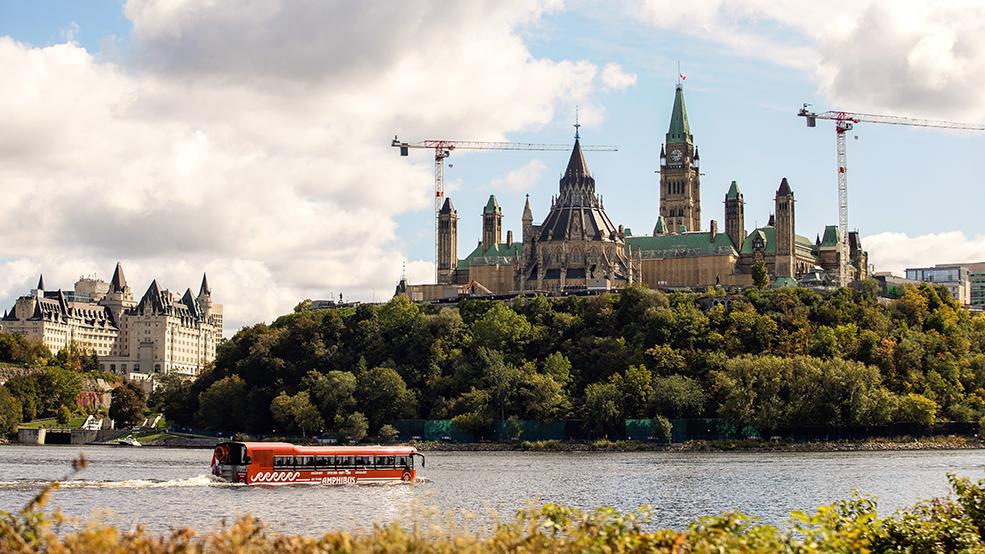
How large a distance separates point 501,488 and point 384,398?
277ft

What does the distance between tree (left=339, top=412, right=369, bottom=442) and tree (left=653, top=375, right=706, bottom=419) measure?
34.4 meters

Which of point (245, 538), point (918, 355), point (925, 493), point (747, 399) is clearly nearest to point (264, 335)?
point (747, 399)

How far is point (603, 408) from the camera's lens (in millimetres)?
161875

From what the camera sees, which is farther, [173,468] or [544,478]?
[173,468]

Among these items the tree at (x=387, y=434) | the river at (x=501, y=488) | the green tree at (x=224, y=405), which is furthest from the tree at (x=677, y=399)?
the green tree at (x=224, y=405)

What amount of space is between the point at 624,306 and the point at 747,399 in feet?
130

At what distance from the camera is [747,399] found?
→ 6142 inches

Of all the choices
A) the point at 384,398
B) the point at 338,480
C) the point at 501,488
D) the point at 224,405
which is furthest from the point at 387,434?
the point at 501,488

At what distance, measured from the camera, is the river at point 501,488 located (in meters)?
70.6

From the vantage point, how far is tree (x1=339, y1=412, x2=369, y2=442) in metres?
168

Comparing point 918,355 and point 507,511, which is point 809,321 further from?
point 507,511

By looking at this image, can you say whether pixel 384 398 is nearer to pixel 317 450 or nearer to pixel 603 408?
pixel 603 408

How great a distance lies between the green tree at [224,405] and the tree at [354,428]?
19.2m

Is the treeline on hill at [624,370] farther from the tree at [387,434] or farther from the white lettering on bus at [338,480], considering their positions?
the white lettering on bus at [338,480]
